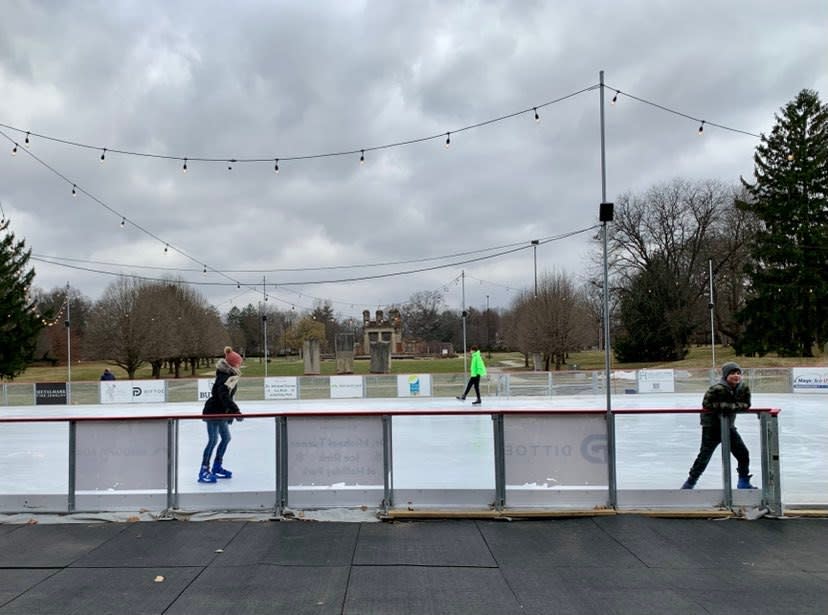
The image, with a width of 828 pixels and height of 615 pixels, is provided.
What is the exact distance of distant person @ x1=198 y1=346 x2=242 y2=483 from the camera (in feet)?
24.3

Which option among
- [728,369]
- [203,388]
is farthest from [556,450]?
[203,388]

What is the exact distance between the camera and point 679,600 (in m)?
4.45

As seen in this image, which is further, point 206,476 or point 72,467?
point 206,476

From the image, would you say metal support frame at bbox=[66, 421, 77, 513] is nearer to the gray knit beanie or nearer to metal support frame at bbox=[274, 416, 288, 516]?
metal support frame at bbox=[274, 416, 288, 516]

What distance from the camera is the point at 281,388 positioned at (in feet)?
85.9

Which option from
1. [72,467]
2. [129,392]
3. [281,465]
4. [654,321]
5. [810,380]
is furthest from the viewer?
[654,321]

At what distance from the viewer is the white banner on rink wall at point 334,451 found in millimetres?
6934

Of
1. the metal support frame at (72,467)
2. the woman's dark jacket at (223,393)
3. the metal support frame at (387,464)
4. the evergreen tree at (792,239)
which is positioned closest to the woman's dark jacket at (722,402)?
the metal support frame at (387,464)

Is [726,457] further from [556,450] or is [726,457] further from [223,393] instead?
[223,393]

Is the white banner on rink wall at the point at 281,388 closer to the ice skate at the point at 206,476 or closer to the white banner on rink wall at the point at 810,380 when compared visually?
the ice skate at the point at 206,476

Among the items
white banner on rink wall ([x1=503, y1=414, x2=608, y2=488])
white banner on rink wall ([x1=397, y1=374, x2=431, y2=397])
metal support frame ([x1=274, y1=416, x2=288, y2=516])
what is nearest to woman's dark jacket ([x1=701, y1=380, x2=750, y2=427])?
white banner on rink wall ([x1=503, y1=414, x2=608, y2=488])

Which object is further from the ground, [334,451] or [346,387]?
[334,451]

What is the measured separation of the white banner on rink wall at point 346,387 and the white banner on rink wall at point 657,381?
37.1 feet

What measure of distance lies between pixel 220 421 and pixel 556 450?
13.1ft
